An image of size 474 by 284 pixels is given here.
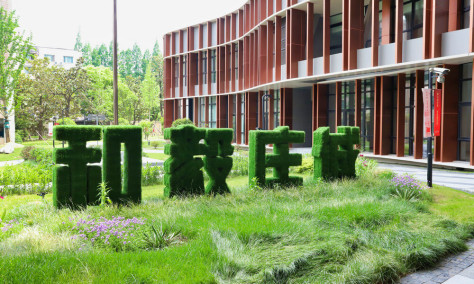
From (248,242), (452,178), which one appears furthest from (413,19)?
(248,242)

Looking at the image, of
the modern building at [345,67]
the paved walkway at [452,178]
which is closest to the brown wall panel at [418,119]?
the modern building at [345,67]

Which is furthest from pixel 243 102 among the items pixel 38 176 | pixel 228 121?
pixel 38 176

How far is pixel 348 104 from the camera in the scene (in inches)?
998

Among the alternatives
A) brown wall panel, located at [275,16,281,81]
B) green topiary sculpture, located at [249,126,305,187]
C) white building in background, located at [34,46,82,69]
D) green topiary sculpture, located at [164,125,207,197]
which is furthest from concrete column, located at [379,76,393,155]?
white building in background, located at [34,46,82,69]

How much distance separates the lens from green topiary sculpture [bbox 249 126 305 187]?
37.5 feet

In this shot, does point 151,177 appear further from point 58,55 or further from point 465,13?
point 58,55

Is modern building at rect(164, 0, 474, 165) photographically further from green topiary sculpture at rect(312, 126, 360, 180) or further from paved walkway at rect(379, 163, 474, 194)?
green topiary sculpture at rect(312, 126, 360, 180)

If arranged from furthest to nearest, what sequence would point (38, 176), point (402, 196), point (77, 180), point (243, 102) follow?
point (243, 102), point (38, 176), point (402, 196), point (77, 180)

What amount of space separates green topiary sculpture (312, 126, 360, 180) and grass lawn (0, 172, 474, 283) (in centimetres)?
244

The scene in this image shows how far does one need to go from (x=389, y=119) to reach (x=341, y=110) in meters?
4.05

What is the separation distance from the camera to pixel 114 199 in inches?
365

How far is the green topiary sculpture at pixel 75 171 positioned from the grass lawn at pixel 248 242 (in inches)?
16.3

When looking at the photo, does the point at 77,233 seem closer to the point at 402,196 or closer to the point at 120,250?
the point at 120,250

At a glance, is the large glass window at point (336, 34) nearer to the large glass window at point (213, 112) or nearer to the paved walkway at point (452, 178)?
the paved walkway at point (452, 178)
